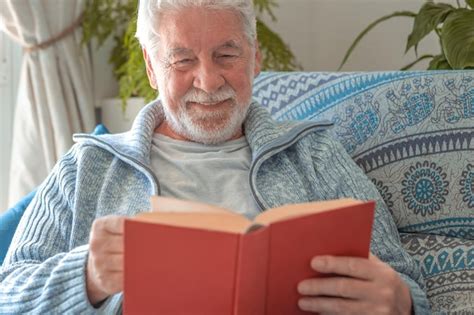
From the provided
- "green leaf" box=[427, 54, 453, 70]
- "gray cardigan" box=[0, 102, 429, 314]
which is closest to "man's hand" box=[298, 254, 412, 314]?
"gray cardigan" box=[0, 102, 429, 314]

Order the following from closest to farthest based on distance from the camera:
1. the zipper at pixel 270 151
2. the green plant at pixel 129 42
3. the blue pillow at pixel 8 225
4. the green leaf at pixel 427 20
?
the zipper at pixel 270 151
the blue pillow at pixel 8 225
the green leaf at pixel 427 20
the green plant at pixel 129 42

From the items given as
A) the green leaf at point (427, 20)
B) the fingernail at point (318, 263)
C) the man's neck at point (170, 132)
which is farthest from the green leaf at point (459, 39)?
the fingernail at point (318, 263)

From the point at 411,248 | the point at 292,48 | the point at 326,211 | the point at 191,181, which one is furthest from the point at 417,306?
the point at 292,48

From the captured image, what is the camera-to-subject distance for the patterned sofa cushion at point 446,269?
1.44m

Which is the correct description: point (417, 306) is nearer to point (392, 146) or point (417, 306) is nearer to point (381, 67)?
point (392, 146)

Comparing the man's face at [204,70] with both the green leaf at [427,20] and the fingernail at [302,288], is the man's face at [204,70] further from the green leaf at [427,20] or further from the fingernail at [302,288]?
the green leaf at [427,20]

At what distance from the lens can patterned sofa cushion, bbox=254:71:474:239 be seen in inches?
59.4

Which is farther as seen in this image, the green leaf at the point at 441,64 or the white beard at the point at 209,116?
the green leaf at the point at 441,64

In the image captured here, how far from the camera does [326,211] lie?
107cm

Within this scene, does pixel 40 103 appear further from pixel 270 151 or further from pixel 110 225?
pixel 110 225

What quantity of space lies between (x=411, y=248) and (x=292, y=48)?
1.71m

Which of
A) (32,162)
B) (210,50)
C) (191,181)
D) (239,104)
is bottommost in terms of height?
(32,162)

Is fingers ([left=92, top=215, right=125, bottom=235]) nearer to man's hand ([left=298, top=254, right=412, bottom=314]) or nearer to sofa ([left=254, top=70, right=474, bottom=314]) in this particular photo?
man's hand ([left=298, top=254, right=412, bottom=314])

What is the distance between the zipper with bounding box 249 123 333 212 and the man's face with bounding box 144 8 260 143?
91 millimetres
